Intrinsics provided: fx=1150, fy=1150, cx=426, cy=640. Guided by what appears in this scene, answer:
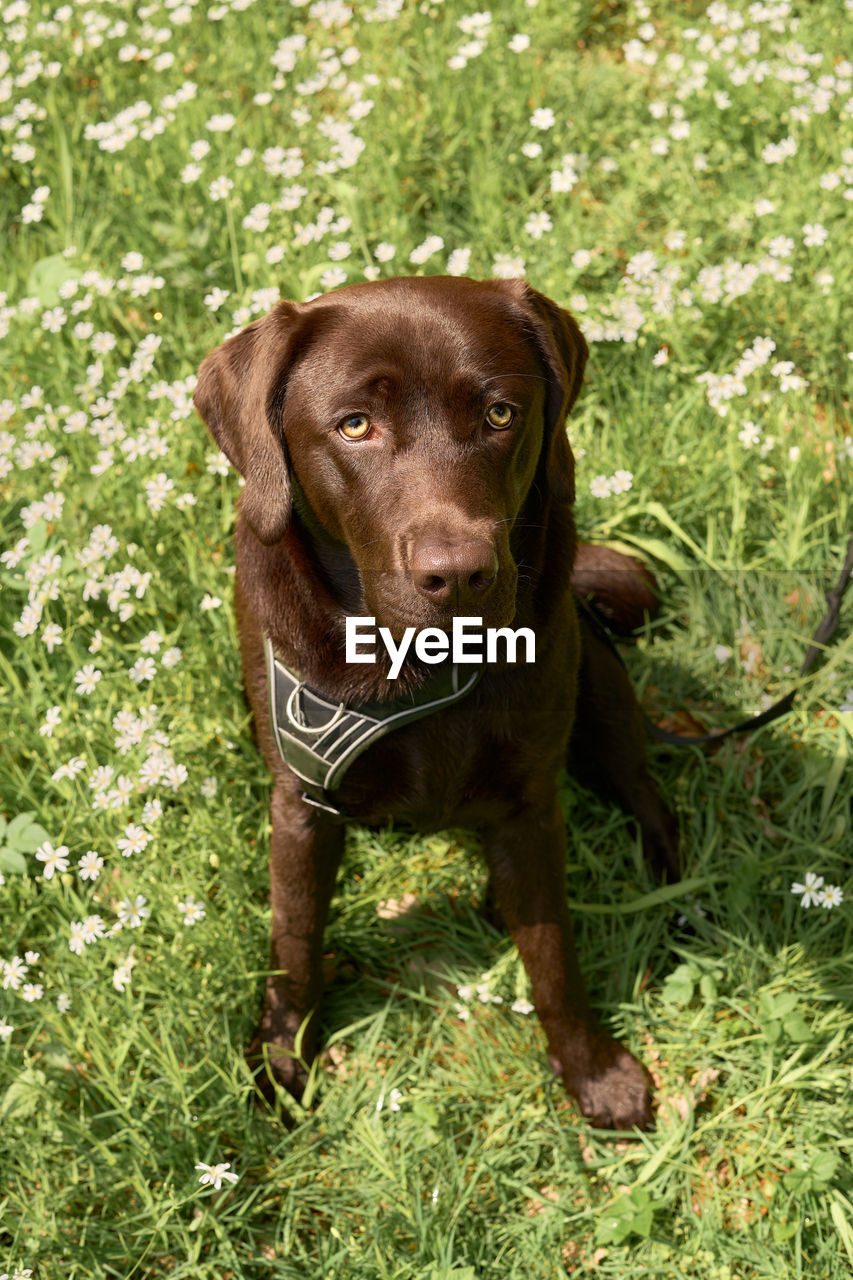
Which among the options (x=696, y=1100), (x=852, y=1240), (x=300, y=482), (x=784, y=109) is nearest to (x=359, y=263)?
(x=784, y=109)

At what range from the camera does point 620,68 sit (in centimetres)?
425

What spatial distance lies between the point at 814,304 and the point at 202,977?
2.59m

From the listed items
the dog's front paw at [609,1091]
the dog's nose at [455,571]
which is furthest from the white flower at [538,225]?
the dog's front paw at [609,1091]

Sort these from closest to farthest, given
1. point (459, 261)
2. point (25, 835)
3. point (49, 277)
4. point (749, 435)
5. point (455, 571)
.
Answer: point (455, 571) < point (25, 835) < point (749, 435) < point (459, 261) < point (49, 277)

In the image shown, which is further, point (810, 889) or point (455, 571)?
point (810, 889)

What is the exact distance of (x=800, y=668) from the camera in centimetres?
297

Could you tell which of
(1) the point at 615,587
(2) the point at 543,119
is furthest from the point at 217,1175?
(2) the point at 543,119

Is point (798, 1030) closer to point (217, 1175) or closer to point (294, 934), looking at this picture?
point (294, 934)

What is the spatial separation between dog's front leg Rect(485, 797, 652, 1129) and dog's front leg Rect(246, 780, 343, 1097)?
0.36 m

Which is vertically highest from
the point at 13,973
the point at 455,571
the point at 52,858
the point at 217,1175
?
the point at 455,571

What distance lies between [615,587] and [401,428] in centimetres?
125

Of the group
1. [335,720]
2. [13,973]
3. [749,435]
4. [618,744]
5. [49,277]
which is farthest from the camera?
[49,277]

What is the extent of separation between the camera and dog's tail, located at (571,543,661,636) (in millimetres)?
2934

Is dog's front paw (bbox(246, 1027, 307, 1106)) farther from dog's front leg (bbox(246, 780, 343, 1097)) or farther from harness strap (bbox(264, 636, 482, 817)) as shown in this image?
harness strap (bbox(264, 636, 482, 817))
